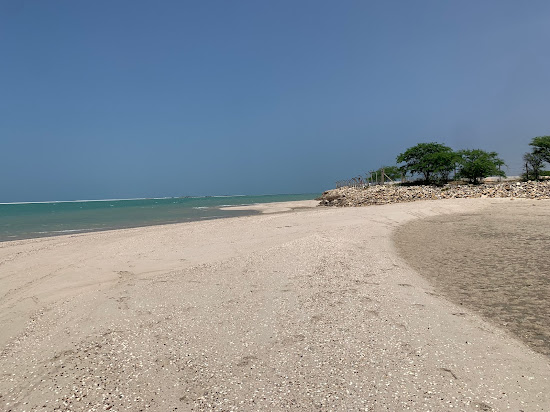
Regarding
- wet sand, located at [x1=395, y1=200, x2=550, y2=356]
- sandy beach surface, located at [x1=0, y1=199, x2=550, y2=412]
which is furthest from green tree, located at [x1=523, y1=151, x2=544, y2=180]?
sandy beach surface, located at [x1=0, y1=199, x2=550, y2=412]

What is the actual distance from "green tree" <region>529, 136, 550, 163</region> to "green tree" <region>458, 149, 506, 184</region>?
4.72 metres

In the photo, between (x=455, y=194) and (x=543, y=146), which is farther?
(x=543, y=146)

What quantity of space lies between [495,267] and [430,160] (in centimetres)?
4645

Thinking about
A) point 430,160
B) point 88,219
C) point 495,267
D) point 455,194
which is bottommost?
point 495,267

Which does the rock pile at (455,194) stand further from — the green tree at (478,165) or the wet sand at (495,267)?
the wet sand at (495,267)

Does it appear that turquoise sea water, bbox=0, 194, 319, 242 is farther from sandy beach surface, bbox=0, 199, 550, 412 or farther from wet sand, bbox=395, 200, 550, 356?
wet sand, bbox=395, 200, 550, 356

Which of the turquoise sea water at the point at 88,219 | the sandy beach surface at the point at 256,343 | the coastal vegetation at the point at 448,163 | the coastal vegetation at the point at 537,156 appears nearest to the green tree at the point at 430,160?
the coastal vegetation at the point at 448,163

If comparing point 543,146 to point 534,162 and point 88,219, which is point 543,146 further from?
point 88,219

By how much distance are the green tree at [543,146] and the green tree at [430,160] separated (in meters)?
10.6

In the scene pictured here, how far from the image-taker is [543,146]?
4447 cm

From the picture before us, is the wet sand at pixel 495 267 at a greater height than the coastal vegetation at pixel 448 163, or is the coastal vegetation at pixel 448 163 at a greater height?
the coastal vegetation at pixel 448 163

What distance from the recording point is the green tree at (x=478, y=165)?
153ft

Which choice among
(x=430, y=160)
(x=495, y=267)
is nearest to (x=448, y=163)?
(x=430, y=160)

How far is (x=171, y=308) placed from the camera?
6023mm
